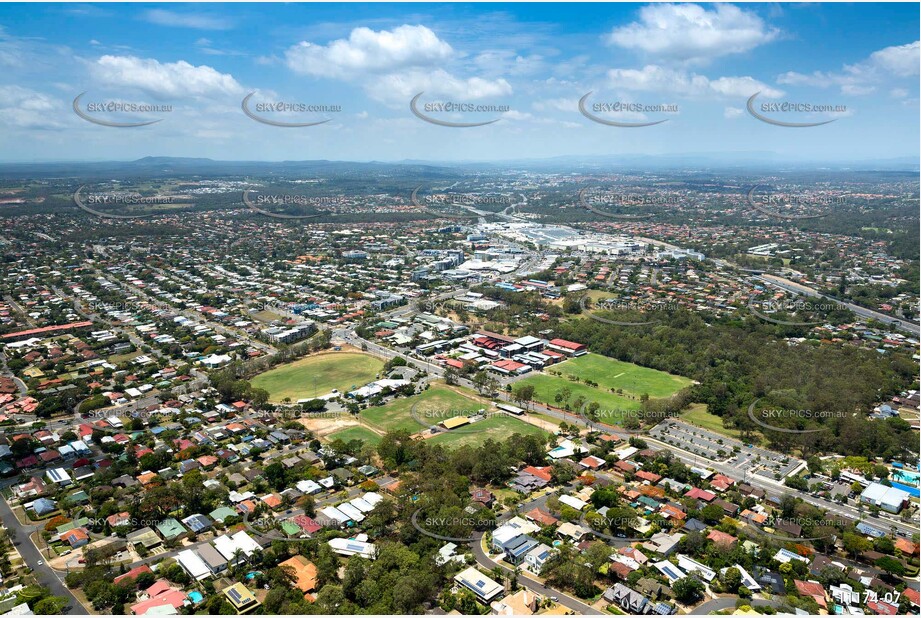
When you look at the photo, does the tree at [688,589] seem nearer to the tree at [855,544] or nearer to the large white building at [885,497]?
the tree at [855,544]

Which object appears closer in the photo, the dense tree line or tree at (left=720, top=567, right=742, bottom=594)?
tree at (left=720, top=567, right=742, bottom=594)

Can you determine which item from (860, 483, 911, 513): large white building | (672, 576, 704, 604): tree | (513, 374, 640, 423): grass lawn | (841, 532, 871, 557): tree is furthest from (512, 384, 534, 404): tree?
(841, 532, 871, 557): tree

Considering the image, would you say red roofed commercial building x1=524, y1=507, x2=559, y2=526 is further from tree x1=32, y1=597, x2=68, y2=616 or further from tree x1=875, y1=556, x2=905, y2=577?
tree x1=32, y1=597, x2=68, y2=616

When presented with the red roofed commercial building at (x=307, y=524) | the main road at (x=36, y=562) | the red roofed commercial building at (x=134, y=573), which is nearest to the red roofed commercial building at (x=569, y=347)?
the red roofed commercial building at (x=307, y=524)

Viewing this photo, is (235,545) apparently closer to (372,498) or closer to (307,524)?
(307,524)

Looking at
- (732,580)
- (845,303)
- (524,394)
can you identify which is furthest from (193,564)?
(845,303)

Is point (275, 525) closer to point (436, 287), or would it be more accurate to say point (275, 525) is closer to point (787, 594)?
point (787, 594)
